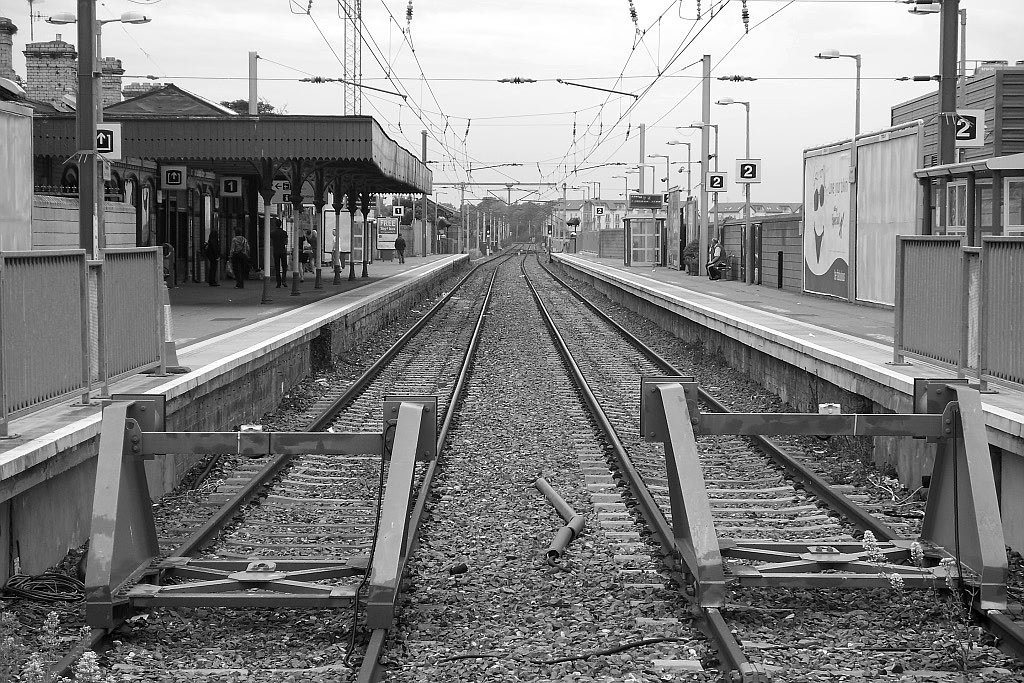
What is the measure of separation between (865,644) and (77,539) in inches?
177

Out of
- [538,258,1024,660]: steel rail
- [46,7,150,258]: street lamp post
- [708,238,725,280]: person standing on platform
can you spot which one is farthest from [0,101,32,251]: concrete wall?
[708,238,725,280]: person standing on platform

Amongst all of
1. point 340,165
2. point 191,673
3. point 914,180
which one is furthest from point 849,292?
point 191,673

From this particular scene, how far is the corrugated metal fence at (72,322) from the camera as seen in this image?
707 cm

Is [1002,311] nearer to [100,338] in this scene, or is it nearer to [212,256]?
[100,338]

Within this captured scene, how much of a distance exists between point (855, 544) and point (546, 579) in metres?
1.62

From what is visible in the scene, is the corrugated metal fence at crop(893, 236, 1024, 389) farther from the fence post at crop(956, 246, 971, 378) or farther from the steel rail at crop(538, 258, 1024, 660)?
the steel rail at crop(538, 258, 1024, 660)

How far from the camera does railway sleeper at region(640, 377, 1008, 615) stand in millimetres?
5875

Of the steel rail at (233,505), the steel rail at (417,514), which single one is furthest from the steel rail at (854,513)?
the steel rail at (233,505)

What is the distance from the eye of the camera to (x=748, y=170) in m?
32.3

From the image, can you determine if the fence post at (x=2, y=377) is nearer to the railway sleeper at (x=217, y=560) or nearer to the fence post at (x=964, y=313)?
the railway sleeper at (x=217, y=560)

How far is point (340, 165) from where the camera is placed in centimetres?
2820

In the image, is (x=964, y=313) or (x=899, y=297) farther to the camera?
(x=899, y=297)

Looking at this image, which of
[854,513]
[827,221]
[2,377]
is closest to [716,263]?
[827,221]

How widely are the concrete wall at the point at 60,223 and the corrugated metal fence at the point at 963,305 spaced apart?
11.8m
